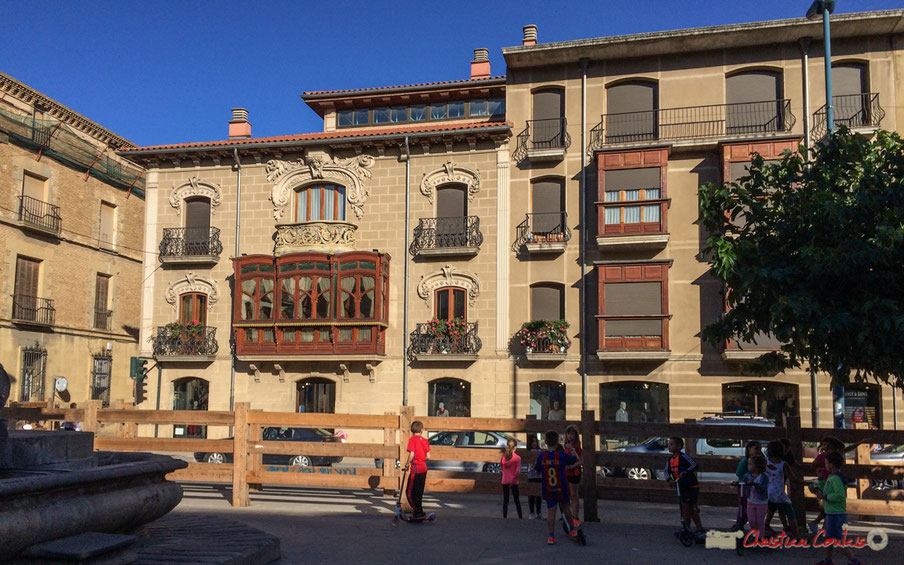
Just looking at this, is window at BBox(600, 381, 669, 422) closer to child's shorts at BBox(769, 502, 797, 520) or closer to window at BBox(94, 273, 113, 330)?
child's shorts at BBox(769, 502, 797, 520)

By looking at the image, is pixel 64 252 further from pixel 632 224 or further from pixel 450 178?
pixel 632 224

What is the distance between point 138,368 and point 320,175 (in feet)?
32.4

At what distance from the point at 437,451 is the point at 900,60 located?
70.9ft

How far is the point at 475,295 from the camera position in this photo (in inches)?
1025

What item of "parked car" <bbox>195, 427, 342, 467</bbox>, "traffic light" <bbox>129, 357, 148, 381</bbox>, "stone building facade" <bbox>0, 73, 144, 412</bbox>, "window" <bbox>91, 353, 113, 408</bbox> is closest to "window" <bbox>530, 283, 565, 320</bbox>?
"parked car" <bbox>195, 427, 342, 467</bbox>

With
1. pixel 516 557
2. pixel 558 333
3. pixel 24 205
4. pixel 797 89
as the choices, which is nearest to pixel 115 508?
pixel 516 557

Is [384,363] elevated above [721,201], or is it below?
below

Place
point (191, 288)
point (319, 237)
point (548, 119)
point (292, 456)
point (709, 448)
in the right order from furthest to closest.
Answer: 1. point (191, 288)
2. point (319, 237)
3. point (548, 119)
4. point (292, 456)
5. point (709, 448)

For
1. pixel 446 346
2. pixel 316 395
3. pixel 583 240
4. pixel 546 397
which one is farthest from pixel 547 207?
pixel 316 395

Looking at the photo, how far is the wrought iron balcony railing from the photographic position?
2766cm

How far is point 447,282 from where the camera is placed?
2631 cm

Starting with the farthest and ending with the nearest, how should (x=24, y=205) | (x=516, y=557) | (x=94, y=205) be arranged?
1. (x=94, y=205)
2. (x=24, y=205)
3. (x=516, y=557)

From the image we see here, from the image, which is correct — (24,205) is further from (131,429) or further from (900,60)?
(900,60)

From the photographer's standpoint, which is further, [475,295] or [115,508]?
[475,295]
